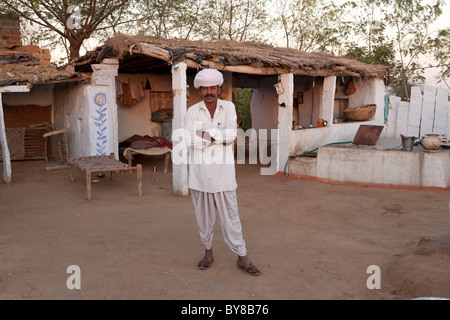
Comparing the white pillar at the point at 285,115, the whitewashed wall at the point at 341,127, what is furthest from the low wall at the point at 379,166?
the whitewashed wall at the point at 341,127

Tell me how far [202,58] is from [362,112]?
573 cm

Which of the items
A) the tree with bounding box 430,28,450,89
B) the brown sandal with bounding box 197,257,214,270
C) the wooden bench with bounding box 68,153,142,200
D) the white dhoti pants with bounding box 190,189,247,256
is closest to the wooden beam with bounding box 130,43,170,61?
the wooden bench with bounding box 68,153,142,200

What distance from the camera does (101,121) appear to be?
29.9 feet

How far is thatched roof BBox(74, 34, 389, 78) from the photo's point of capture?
7.10 m

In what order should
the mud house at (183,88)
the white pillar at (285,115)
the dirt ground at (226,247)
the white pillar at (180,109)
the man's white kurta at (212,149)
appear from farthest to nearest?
the white pillar at (285,115)
the mud house at (183,88)
the white pillar at (180,109)
the man's white kurta at (212,149)
the dirt ground at (226,247)

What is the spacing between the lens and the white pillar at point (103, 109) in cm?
883

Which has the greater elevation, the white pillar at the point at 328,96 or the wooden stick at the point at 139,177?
the white pillar at the point at 328,96

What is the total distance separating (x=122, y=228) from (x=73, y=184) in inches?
139

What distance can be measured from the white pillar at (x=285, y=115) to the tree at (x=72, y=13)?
8.46 meters

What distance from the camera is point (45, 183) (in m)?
8.42

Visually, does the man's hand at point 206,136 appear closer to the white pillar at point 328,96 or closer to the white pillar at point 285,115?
the white pillar at point 285,115

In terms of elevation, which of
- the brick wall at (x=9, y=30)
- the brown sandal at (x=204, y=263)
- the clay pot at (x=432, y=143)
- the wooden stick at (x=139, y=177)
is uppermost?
the brick wall at (x=9, y=30)

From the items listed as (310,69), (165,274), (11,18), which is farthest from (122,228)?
(11,18)

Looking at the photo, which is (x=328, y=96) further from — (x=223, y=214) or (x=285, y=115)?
(x=223, y=214)
